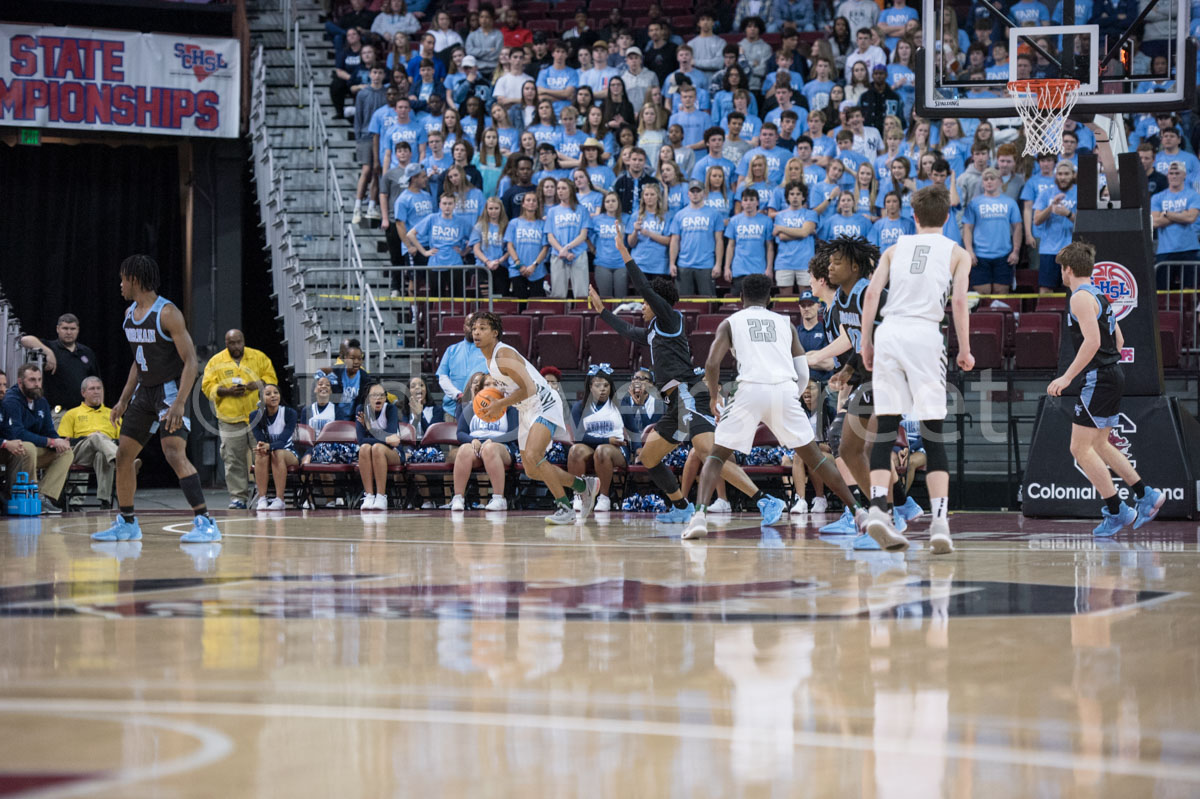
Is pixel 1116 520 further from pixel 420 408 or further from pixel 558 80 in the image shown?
pixel 558 80

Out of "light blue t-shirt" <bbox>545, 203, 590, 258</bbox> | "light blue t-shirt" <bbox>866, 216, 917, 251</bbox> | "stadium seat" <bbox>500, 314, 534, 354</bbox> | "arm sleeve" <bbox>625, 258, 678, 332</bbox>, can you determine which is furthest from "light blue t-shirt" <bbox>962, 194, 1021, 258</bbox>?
"arm sleeve" <bbox>625, 258, 678, 332</bbox>

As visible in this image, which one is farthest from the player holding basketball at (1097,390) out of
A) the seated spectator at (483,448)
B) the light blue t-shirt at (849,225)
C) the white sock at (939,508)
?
the seated spectator at (483,448)

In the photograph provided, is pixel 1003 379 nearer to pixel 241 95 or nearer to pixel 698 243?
pixel 698 243

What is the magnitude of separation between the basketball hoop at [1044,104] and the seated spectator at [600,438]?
469 cm

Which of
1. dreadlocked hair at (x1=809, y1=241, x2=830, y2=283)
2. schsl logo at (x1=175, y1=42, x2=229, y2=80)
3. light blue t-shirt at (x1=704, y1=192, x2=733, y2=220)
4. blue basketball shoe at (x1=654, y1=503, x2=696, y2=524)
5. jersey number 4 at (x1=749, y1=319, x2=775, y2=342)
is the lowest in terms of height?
blue basketball shoe at (x1=654, y1=503, x2=696, y2=524)

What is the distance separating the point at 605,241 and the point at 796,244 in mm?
2184

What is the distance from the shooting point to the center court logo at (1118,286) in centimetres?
1120

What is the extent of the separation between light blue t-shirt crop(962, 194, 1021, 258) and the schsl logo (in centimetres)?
1006

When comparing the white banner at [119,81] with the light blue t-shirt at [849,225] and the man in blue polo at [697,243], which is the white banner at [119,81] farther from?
the light blue t-shirt at [849,225]

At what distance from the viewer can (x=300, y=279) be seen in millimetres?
17078

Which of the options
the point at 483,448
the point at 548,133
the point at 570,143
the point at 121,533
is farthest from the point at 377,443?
the point at 548,133

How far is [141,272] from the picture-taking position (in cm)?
926

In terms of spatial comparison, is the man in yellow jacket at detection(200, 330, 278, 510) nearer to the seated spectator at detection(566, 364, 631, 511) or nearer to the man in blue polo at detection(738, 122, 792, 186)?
the seated spectator at detection(566, 364, 631, 511)

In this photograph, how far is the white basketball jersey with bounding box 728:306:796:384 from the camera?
9492 millimetres
